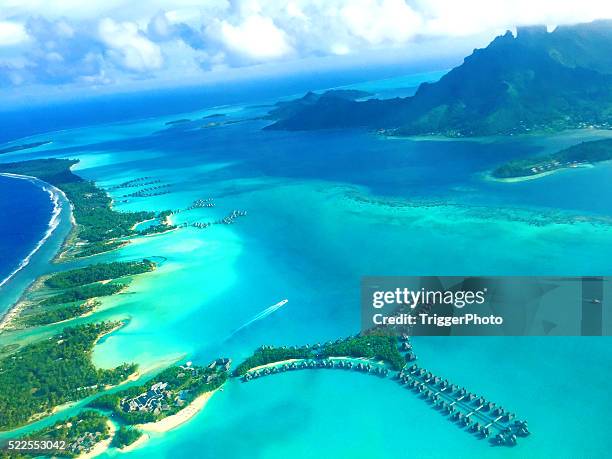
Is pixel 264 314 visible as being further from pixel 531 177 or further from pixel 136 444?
pixel 531 177

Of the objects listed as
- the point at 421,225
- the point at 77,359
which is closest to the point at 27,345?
the point at 77,359

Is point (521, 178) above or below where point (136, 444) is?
above

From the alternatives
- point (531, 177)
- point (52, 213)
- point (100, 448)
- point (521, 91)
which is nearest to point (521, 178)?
point (531, 177)

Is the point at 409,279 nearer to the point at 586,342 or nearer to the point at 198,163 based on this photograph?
the point at 586,342

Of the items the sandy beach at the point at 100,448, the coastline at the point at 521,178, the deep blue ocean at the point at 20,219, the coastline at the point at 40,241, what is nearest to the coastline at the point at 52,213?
the coastline at the point at 40,241

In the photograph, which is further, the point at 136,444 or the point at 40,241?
the point at 40,241

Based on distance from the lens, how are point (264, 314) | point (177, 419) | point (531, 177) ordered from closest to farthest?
point (177, 419)
point (264, 314)
point (531, 177)

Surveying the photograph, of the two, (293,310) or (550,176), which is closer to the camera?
(293,310)
